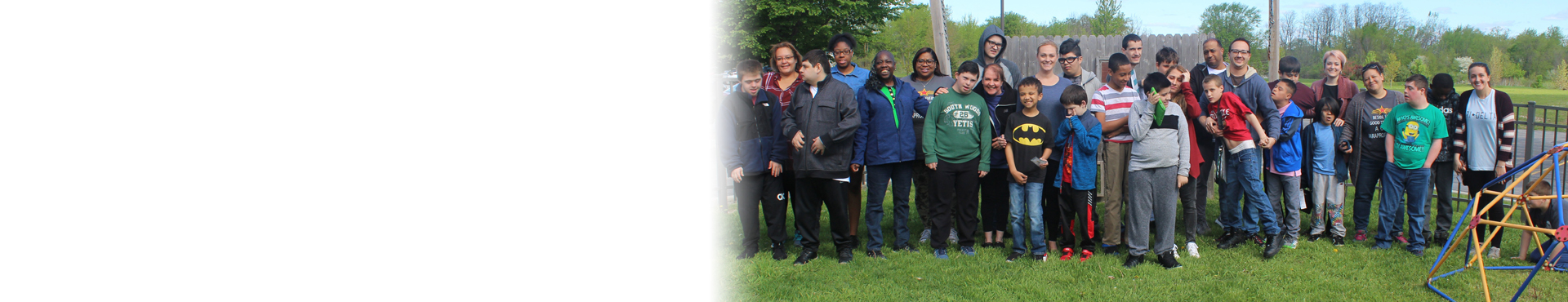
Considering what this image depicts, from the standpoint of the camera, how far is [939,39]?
19.7 ft

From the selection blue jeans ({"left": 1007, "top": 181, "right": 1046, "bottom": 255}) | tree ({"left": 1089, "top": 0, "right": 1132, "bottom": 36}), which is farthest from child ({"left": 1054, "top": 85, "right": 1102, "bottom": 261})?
tree ({"left": 1089, "top": 0, "right": 1132, "bottom": 36})

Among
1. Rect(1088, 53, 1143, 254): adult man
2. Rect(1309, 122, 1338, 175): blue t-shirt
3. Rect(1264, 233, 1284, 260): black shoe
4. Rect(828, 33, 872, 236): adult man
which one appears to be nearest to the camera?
Rect(1088, 53, 1143, 254): adult man

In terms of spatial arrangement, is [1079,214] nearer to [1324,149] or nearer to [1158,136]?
[1158,136]

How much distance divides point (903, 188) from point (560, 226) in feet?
13.2

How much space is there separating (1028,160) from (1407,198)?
226 cm

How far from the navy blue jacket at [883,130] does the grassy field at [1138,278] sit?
576mm

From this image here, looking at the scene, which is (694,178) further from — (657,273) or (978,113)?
(978,113)

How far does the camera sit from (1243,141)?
490cm

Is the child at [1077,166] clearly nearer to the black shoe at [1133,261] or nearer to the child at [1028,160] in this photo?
the child at [1028,160]

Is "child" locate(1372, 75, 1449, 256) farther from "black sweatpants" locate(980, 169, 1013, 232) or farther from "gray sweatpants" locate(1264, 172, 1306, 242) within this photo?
"black sweatpants" locate(980, 169, 1013, 232)

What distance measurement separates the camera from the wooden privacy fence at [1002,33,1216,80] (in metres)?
13.8

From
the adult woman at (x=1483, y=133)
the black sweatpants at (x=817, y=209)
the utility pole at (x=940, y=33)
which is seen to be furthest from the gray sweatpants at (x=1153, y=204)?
the adult woman at (x=1483, y=133)

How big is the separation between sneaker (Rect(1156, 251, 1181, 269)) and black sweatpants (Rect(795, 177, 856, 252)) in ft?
5.44

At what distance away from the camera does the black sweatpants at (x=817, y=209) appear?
472 centimetres
